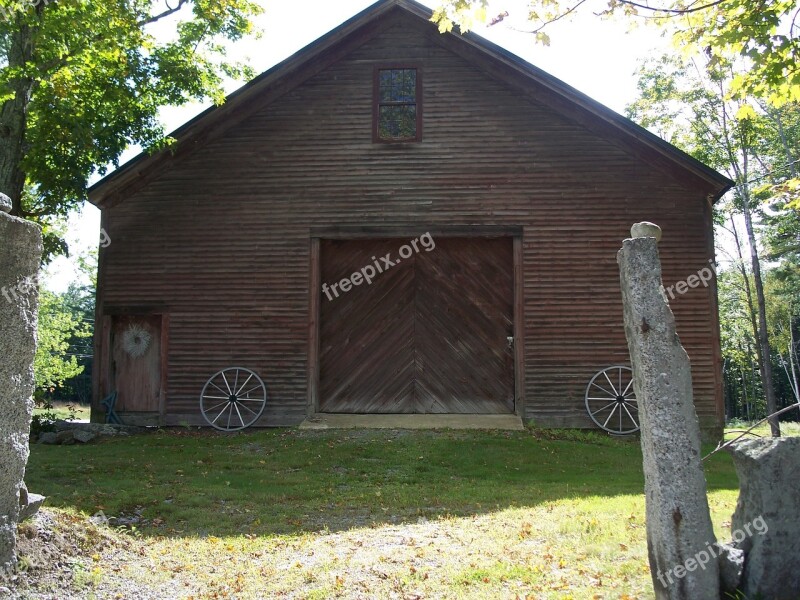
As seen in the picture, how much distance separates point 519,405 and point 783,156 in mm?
20495

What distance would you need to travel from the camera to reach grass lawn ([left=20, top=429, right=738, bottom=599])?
558cm

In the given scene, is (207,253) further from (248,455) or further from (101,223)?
(248,455)

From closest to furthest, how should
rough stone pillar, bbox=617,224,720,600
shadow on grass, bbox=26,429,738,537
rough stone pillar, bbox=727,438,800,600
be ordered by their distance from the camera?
rough stone pillar, bbox=617,224,720,600
rough stone pillar, bbox=727,438,800,600
shadow on grass, bbox=26,429,738,537

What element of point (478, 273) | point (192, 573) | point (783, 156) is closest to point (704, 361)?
point (478, 273)

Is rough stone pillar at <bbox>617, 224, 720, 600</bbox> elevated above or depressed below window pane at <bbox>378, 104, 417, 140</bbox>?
below

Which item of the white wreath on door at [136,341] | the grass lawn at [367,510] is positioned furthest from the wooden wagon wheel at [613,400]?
the white wreath on door at [136,341]

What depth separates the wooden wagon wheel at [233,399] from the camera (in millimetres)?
13883

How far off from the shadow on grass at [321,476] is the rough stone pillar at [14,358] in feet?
7.03

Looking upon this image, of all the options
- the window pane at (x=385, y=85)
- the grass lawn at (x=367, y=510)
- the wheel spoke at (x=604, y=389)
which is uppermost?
the window pane at (x=385, y=85)

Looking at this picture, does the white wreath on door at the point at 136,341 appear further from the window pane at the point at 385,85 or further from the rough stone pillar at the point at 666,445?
the rough stone pillar at the point at 666,445

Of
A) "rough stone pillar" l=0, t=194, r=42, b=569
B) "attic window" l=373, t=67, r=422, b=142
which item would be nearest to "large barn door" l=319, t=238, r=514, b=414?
"attic window" l=373, t=67, r=422, b=142

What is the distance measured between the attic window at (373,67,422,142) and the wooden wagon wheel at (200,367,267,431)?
553 cm

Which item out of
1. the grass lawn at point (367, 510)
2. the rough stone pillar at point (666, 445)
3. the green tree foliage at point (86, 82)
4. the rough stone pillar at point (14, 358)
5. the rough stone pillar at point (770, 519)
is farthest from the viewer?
the green tree foliage at point (86, 82)

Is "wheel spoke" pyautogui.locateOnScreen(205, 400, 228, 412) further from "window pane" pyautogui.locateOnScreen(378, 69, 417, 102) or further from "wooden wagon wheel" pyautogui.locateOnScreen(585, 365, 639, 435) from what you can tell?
"wooden wagon wheel" pyautogui.locateOnScreen(585, 365, 639, 435)
